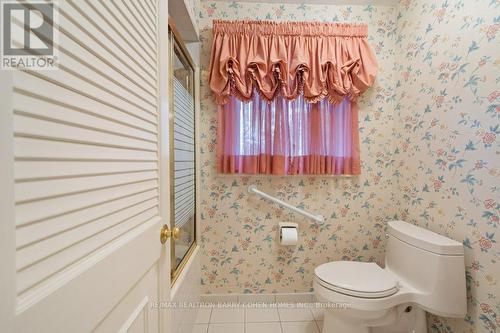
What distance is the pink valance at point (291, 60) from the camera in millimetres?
1604

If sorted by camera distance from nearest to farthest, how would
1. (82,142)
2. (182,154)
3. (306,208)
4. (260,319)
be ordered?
(82,142) → (182,154) → (260,319) → (306,208)

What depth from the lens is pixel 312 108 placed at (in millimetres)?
1684

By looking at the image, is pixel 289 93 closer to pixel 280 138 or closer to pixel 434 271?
pixel 280 138

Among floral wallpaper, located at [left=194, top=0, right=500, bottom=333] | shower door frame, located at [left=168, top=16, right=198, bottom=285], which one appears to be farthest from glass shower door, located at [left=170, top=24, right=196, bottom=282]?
floral wallpaper, located at [left=194, top=0, right=500, bottom=333]

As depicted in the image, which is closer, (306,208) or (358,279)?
(358,279)

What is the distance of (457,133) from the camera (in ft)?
4.00

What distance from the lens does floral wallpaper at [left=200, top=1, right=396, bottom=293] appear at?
173cm

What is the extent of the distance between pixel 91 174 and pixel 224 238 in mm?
1408

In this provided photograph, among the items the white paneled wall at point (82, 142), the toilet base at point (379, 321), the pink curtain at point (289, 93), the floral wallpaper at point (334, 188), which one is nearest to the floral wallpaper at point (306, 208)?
the floral wallpaper at point (334, 188)

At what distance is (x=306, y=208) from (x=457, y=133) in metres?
1.02

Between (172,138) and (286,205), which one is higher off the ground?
(172,138)

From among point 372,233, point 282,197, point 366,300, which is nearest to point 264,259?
point 282,197

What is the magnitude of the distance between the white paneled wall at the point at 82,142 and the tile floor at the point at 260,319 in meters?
1.28

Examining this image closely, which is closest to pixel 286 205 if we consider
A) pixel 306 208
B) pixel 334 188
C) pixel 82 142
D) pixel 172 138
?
pixel 306 208
